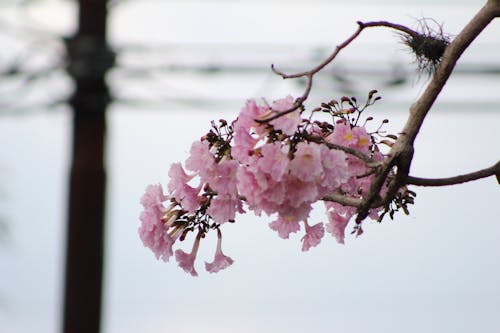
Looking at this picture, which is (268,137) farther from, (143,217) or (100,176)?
(100,176)

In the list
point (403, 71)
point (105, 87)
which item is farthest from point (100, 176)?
point (403, 71)

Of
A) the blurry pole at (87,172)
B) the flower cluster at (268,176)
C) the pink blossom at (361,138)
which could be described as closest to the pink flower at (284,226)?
the flower cluster at (268,176)

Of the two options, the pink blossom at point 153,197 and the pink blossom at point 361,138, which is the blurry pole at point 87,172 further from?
the pink blossom at point 361,138

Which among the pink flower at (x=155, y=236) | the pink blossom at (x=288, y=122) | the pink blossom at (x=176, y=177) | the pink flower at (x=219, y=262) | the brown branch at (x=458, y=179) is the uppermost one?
the pink blossom at (x=288, y=122)

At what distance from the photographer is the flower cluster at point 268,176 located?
1622mm

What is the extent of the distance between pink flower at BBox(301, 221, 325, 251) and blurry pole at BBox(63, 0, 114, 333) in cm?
448

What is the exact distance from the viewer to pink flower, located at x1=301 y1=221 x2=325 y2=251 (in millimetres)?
1905

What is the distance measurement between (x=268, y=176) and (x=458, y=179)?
0.32 metres

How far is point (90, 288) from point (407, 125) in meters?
5.49

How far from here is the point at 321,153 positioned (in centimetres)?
164

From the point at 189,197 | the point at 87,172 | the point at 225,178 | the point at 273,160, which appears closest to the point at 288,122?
the point at 273,160

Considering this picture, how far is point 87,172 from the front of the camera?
6.62 meters

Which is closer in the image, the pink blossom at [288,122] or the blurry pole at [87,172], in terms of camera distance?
the pink blossom at [288,122]

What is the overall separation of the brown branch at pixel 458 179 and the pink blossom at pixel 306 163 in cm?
16
